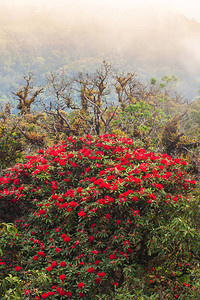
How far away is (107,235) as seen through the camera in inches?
136

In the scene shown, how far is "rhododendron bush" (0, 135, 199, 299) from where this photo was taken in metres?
3.09

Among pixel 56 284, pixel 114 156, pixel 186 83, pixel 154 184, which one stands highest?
pixel 186 83

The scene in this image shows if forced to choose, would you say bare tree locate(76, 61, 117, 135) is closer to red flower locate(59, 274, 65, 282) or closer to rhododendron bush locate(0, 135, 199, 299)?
rhododendron bush locate(0, 135, 199, 299)

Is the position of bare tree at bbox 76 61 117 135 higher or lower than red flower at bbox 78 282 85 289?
higher

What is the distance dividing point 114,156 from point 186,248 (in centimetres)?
230

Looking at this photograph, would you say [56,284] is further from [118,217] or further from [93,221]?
[118,217]

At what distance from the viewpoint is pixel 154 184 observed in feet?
12.2

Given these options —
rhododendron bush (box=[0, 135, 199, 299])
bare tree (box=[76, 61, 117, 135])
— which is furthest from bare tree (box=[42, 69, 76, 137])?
rhododendron bush (box=[0, 135, 199, 299])

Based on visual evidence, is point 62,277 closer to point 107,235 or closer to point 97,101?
point 107,235

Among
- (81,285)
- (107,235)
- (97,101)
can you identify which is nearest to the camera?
(81,285)

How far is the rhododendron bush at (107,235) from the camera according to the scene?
3094mm

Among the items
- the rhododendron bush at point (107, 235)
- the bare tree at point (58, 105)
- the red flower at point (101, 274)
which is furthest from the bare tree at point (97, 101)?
the red flower at point (101, 274)

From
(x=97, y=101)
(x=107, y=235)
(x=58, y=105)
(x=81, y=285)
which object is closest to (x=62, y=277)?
(x=81, y=285)

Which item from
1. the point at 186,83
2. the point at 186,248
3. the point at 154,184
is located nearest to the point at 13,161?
the point at 154,184
